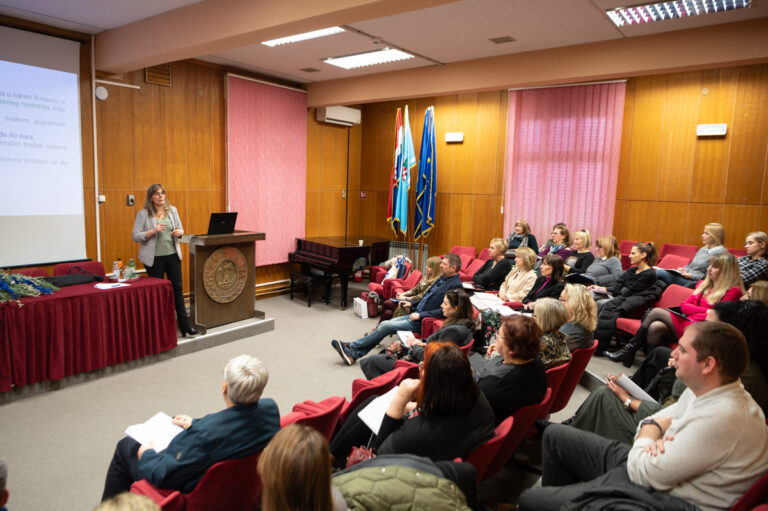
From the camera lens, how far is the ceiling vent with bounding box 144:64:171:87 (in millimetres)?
6187

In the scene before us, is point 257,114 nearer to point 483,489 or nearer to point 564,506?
point 483,489

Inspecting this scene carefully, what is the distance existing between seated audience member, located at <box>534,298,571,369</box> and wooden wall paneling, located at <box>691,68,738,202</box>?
178 inches

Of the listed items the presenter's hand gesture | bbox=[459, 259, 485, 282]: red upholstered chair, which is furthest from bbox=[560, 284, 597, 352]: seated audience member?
bbox=[459, 259, 485, 282]: red upholstered chair

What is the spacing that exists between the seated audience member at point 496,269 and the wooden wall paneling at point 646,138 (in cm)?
225

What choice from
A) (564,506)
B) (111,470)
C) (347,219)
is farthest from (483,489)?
(347,219)

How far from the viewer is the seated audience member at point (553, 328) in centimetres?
313

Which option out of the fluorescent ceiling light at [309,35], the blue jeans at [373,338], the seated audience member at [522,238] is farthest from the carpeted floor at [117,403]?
the fluorescent ceiling light at [309,35]

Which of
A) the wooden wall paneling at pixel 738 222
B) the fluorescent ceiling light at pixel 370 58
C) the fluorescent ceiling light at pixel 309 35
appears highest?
the fluorescent ceiling light at pixel 370 58

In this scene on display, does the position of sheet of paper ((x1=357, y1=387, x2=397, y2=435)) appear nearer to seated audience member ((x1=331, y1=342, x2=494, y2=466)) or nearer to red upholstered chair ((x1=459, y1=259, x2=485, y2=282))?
seated audience member ((x1=331, y1=342, x2=494, y2=466))

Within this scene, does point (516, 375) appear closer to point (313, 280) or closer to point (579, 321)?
point (579, 321)

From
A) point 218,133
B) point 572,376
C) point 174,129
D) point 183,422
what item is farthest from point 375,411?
point 218,133

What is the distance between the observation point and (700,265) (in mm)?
5488

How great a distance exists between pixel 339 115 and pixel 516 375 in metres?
6.96

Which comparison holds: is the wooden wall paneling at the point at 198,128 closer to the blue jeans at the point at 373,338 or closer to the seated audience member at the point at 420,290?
the seated audience member at the point at 420,290
